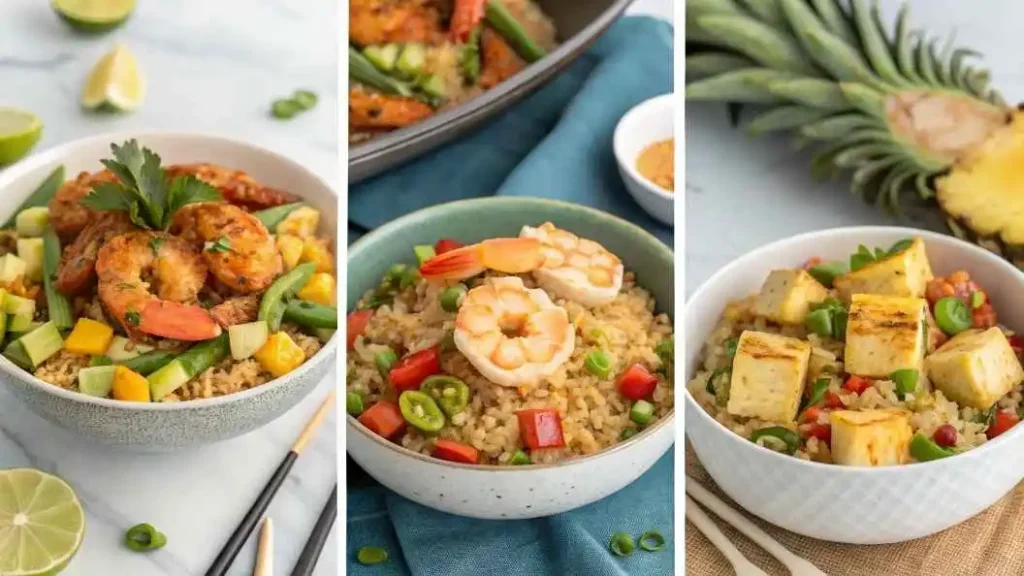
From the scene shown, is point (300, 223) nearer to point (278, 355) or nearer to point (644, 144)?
point (278, 355)

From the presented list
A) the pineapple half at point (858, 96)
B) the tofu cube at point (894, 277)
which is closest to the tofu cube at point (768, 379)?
the tofu cube at point (894, 277)

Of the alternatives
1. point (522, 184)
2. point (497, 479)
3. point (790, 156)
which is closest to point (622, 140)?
point (522, 184)

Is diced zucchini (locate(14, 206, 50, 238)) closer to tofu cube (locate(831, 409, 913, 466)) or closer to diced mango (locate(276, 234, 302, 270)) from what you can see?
diced mango (locate(276, 234, 302, 270))

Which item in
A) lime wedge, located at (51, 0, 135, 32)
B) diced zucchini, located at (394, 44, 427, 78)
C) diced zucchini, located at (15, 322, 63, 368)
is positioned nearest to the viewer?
diced zucchini, located at (15, 322, 63, 368)

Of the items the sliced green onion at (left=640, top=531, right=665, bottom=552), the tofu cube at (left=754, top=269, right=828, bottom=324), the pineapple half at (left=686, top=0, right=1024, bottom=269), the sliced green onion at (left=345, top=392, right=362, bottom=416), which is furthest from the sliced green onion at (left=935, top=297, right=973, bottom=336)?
the sliced green onion at (left=345, top=392, right=362, bottom=416)

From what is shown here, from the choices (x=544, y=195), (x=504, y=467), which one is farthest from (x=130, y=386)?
(x=544, y=195)

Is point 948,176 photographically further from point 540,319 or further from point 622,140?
point 540,319
